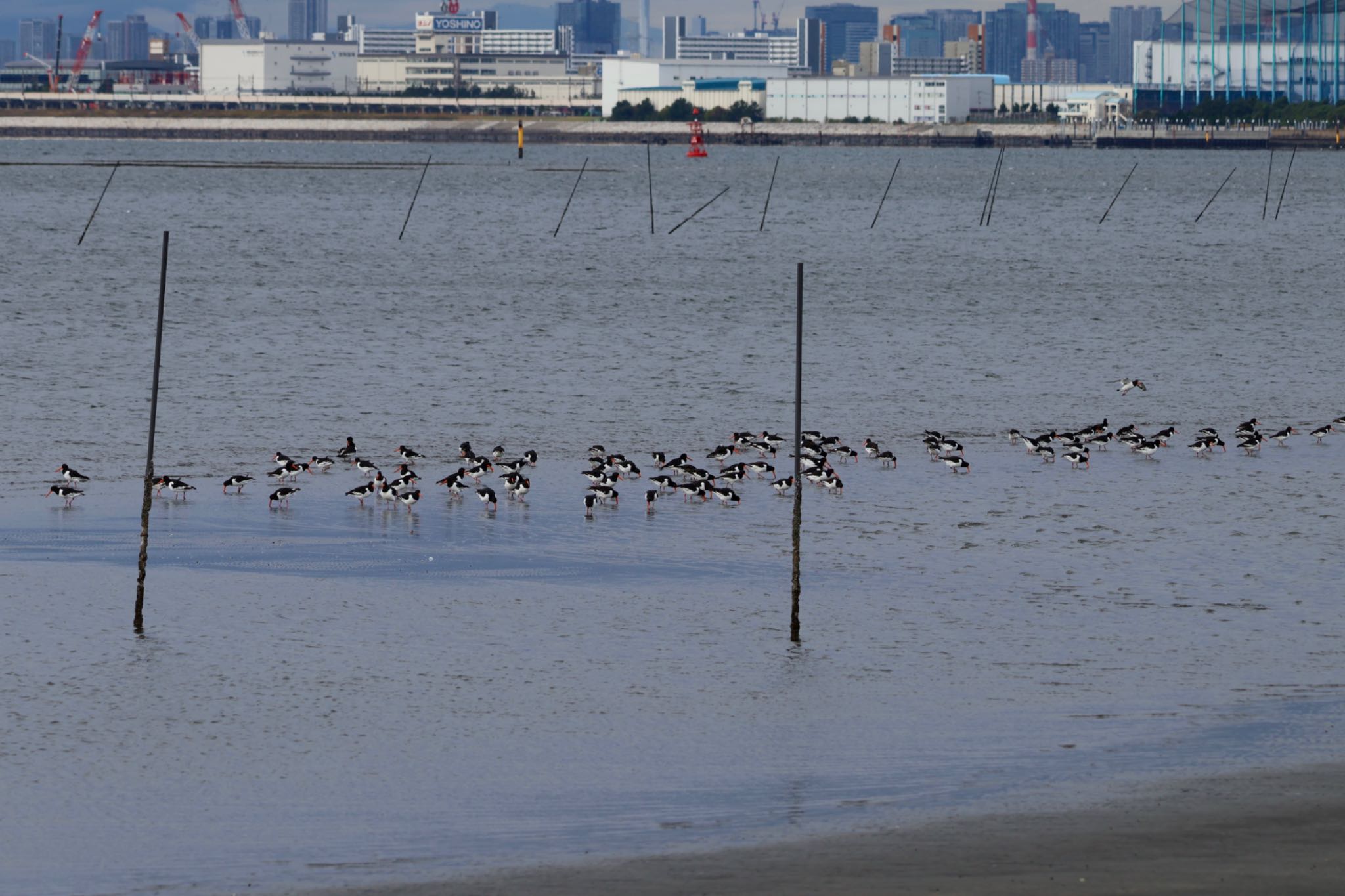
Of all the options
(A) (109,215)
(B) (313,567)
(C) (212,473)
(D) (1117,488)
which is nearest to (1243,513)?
(D) (1117,488)

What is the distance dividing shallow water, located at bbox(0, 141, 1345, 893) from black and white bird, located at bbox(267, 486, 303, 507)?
1.38 feet

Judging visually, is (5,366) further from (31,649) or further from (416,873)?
(416,873)

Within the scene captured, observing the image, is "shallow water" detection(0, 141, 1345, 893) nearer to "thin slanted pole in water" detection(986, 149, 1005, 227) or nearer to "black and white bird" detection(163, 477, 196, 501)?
"black and white bird" detection(163, 477, 196, 501)

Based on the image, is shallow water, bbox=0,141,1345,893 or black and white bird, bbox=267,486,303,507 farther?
black and white bird, bbox=267,486,303,507

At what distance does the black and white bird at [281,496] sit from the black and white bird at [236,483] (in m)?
0.67

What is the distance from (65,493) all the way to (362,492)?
12.8ft

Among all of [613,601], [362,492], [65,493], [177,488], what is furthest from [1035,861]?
[65,493]

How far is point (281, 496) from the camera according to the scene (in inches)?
1065

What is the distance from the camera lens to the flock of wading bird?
27156mm

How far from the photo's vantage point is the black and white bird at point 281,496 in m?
26.8

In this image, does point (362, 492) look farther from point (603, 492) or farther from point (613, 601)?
point (613, 601)

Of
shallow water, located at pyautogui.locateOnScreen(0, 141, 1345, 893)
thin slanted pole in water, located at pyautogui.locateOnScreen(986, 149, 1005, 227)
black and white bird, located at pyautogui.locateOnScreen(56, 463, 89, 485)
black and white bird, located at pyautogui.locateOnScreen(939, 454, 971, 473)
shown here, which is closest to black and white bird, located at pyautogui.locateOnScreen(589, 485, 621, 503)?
shallow water, located at pyautogui.locateOnScreen(0, 141, 1345, 893)

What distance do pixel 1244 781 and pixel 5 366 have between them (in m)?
34.1

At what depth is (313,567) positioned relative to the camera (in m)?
23.0
